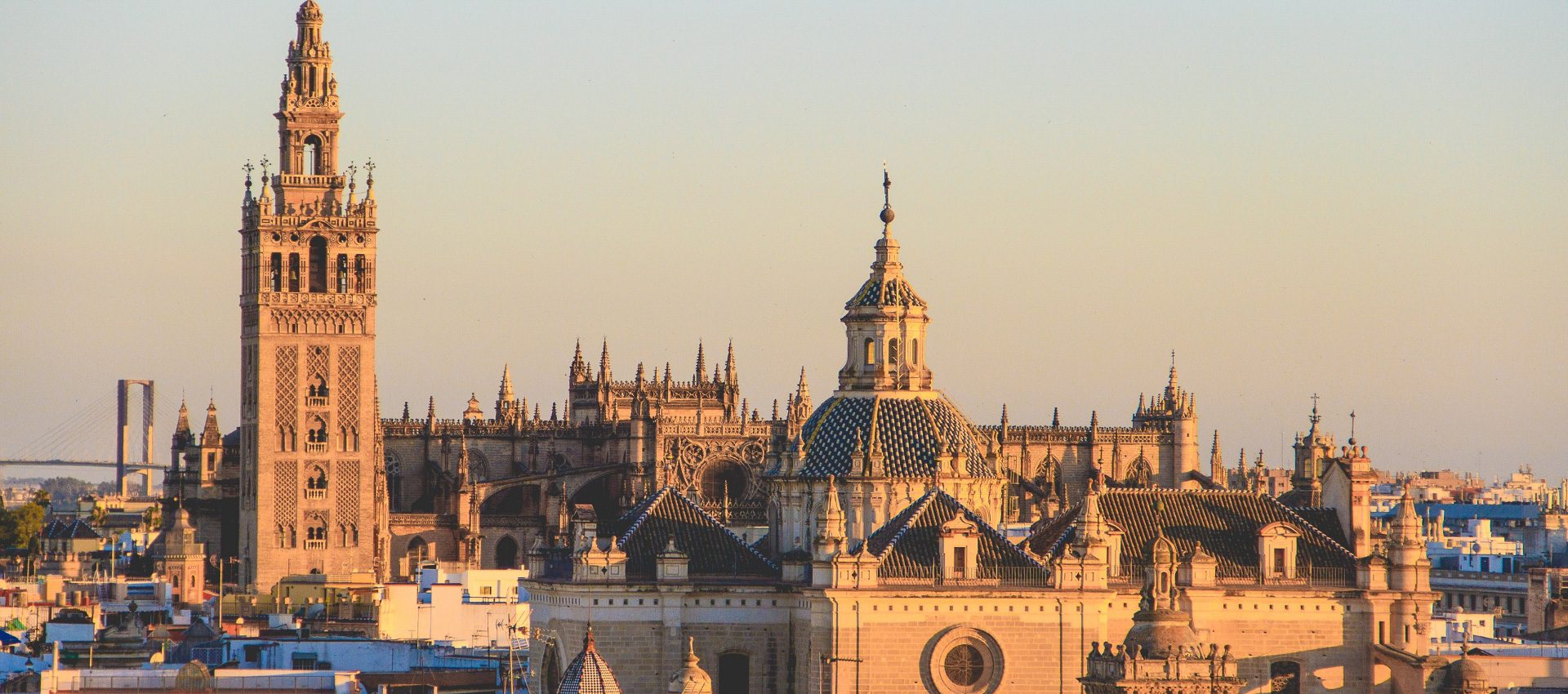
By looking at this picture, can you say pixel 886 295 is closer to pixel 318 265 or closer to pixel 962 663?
pixel 962 663

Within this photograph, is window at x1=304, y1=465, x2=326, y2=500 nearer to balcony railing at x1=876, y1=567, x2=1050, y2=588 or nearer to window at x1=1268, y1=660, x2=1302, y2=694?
balcony railing at x1=876, y1=567, x2=1050, y2=588

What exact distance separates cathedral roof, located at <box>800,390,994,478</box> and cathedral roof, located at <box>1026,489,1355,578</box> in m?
3.24

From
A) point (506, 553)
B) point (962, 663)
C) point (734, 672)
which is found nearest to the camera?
point (962, 663)

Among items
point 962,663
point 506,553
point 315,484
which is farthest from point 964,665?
point 506,553

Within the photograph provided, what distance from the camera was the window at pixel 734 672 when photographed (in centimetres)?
8544

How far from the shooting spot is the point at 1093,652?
78.2m

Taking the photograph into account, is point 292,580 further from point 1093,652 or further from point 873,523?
point 1093,652

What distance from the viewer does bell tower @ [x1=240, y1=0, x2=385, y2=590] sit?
150500 millimetres

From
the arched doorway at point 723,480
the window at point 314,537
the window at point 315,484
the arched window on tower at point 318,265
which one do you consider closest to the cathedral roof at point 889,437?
the window at point 314,537

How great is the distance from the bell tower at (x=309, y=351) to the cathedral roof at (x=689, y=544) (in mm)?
64781

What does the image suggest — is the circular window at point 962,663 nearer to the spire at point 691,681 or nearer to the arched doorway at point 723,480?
the spire at point 691,681

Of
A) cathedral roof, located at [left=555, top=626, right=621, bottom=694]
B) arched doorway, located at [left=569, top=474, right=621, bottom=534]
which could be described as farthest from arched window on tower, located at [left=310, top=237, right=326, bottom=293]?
cathedral roof, located at [left=555, top=626, right=621, bottom=694]

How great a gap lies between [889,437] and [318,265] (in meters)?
67.5

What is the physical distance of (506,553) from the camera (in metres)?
161
